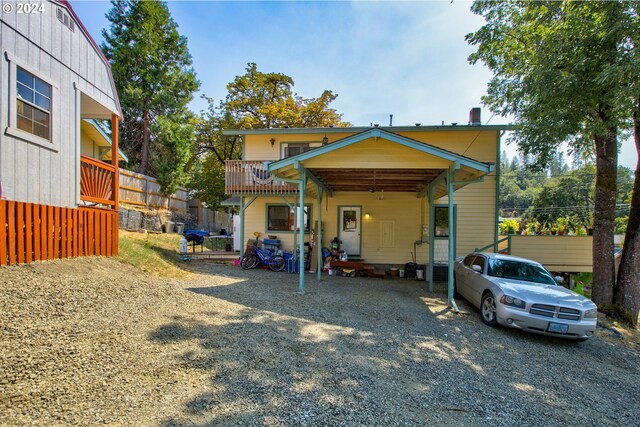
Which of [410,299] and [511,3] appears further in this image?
[511,3]

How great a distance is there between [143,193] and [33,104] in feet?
43.3

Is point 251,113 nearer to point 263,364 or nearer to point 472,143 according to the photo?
point 472,143

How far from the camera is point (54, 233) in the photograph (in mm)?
5887

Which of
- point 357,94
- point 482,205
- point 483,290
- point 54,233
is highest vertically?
point 357,94

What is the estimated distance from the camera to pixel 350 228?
12.5 meters

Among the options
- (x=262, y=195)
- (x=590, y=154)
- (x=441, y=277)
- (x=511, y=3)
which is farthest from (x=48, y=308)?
(x=590, y=154)

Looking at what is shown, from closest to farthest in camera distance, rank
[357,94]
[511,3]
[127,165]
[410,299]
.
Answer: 1. [410,299]
2. [511,3]
3. [357,94]
4. [127,165]

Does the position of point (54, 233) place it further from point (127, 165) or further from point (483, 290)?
point (127, 165)

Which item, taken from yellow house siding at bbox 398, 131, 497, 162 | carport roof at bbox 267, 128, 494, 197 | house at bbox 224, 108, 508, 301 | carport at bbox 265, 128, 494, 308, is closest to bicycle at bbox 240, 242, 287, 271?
house at bbox 224, 108, 508, 301

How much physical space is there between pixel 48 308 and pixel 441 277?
10.8 metres

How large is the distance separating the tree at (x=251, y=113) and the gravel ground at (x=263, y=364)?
57.7 ft

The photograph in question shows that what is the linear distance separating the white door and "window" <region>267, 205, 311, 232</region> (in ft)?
4.55

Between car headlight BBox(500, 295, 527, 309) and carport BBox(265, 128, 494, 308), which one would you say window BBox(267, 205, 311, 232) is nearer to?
carport BBox(265, 128, 494, 308)

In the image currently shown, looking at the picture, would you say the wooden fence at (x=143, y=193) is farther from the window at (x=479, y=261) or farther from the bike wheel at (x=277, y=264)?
the window at (x=479, y=261)
